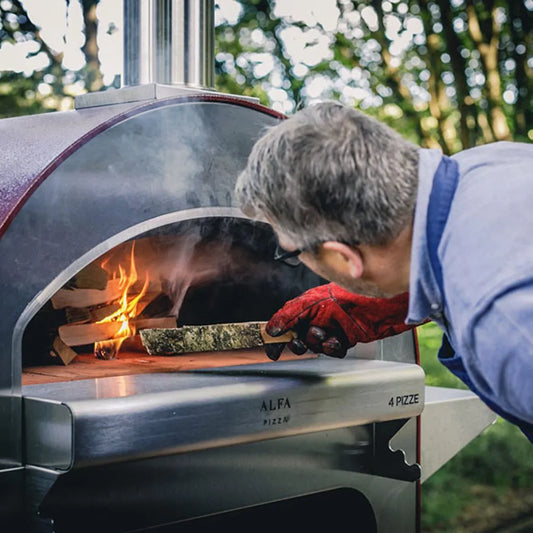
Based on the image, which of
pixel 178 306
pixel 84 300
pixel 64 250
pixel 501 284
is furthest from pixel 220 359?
pixel 501 284

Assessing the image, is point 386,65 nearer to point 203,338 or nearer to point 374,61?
point 374,61

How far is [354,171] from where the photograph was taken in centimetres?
136

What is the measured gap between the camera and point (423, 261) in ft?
4.43

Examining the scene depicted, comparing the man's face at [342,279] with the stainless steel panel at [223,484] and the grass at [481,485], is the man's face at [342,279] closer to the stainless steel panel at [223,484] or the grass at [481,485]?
the stainless steel panel at [223,484]

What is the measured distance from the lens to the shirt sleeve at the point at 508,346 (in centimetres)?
117

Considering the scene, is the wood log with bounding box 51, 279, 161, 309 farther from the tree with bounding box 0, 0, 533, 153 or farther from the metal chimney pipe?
the tree with bounding box 0, 0, 533, 153

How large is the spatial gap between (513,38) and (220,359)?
13.4 feet

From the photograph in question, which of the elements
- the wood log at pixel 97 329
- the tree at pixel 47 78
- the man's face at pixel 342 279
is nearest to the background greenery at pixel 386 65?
the tree at pixel 47 78

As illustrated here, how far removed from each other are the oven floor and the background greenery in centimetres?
293

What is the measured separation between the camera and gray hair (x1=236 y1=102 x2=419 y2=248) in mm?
1370

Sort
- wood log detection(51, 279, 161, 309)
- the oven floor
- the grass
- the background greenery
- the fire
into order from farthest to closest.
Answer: the background greenery → the grass → the fire → wood log detection(51, 279, 161, 309) → the oven floor

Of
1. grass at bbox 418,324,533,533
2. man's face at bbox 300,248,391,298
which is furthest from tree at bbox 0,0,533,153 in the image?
man's face at bbox 300,248,391,298

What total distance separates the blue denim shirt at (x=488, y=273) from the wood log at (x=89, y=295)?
3.02 feet

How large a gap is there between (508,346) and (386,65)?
4.50 meters
